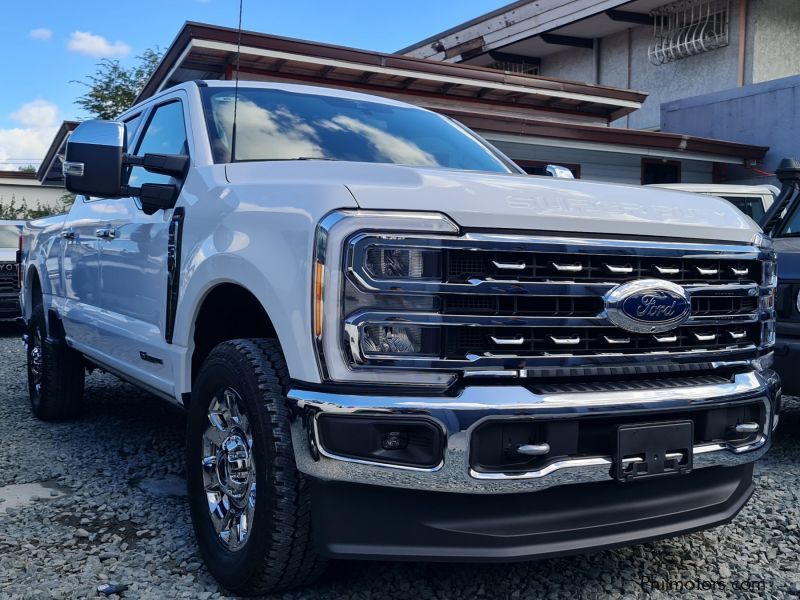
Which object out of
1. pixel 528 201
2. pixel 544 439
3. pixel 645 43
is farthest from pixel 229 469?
pixel 645 43

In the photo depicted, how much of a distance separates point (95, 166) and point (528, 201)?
5.96ft

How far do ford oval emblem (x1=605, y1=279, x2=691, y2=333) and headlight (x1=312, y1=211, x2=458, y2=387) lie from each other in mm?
583

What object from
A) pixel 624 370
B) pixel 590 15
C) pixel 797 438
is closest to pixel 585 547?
pixel 624 370

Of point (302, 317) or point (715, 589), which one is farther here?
point (715, 589)

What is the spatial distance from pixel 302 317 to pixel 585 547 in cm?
108

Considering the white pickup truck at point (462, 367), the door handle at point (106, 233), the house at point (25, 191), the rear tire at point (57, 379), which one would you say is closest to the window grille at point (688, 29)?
the rear tire at point (57, 379)

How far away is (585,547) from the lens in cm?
250

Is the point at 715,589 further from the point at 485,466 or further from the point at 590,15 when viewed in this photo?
the point at 590,15

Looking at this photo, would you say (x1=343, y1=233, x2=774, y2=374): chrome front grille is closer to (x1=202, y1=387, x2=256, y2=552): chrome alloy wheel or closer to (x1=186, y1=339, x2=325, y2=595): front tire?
(x1=186, y1=339, x2=325, y2=595): front tire

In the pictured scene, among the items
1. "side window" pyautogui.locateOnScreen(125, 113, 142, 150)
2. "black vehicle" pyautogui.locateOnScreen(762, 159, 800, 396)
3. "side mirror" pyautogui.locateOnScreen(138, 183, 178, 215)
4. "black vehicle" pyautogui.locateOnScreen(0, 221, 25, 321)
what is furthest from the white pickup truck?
"black vehicle" pyautogui.locateOnScreen(0, 221, 25, 321)

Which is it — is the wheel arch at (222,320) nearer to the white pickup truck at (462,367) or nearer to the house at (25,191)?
the white pickup truck at (462,367)

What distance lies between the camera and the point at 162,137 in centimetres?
419

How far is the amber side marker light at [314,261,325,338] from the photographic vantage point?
2.40 metres

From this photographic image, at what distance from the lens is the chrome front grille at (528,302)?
2.38 m
